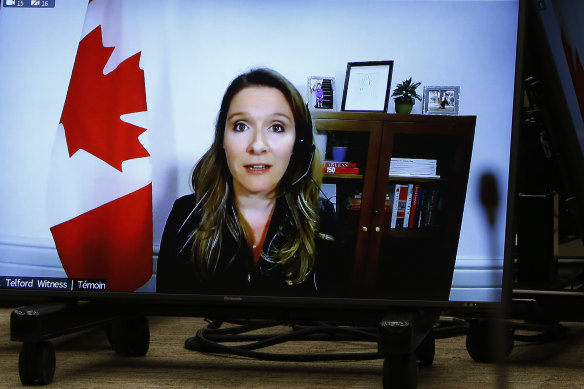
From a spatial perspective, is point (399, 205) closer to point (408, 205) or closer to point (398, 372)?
point (408, 205)

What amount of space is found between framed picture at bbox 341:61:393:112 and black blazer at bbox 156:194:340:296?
0.30 meters

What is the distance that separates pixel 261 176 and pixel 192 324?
1.57 metres

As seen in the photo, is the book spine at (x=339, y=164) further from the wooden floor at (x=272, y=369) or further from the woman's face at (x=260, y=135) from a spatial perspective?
the wooden floor at (x=272, y=369)

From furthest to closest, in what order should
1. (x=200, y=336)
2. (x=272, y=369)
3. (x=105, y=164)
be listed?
(x=200, y=336) → (x=272, y=369) → (x=105, y=164)

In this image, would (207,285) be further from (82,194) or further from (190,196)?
(82,194)

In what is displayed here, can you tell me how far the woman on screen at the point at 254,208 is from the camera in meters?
2.37

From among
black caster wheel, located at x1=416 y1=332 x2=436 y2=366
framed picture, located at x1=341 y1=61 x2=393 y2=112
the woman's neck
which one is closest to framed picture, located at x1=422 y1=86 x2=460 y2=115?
framed picture, located at x1=341 y1=61 x2=393 y2=112

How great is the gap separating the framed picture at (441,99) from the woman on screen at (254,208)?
1.11 ft

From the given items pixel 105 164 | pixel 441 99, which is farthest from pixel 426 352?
pixel 105 164

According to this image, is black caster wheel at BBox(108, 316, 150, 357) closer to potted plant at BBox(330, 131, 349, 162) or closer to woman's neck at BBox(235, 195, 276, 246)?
woman's neck at BBox(235, 195, 276, 246)

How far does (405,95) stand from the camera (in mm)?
2318

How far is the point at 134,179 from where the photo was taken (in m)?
2.43

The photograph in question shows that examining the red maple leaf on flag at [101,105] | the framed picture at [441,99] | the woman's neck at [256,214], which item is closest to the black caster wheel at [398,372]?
the woman's neck at [256,214]

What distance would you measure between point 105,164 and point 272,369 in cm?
82
